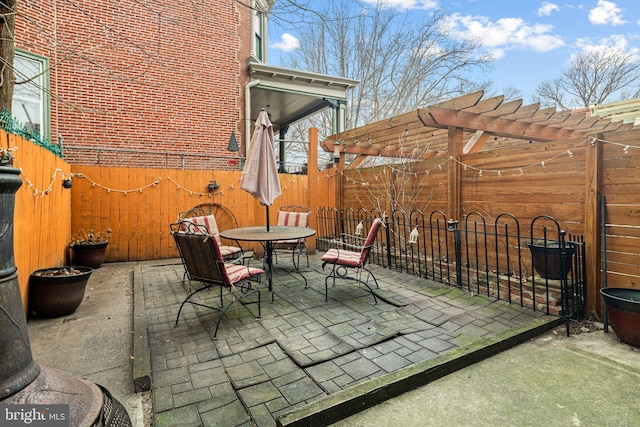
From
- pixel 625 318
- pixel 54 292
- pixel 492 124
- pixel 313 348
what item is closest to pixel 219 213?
pixel 54 292

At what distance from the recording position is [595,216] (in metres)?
3.03

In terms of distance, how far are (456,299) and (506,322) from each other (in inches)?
26.6

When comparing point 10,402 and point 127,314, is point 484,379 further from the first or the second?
point 127,314

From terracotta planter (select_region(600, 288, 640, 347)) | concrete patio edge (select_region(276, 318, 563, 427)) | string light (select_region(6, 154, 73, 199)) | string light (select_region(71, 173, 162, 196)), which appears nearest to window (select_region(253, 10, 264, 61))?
string light (select_region(71, 173, 162, 196))

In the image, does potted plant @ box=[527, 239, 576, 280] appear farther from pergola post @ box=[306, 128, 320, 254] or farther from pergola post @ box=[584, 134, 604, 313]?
pergola post @ box=[306, 128, 320, 254]

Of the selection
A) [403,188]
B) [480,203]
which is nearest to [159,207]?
[403,188]

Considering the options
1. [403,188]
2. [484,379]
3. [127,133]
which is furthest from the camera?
[127,133]

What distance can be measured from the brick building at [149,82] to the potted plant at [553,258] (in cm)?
640

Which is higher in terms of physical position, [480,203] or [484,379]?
[480,203]

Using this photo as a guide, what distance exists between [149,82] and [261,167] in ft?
16.4

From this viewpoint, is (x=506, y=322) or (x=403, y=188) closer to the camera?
(x=506, y=322)

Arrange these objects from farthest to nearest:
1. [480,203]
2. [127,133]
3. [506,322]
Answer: [127,133]
[480,203]
[506,322]

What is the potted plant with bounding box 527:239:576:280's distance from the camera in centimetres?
294

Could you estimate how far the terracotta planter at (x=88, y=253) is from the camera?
5.08 m
